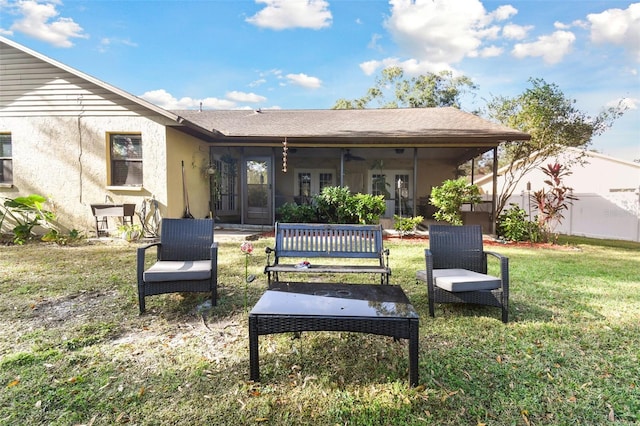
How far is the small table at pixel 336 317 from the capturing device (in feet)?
7.39

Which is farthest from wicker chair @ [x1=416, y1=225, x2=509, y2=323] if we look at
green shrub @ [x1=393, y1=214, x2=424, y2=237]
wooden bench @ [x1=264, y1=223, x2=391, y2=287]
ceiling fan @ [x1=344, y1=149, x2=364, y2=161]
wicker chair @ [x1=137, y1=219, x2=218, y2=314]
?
ceiling fan @ [x1=344, y1=149, x2=364, y2=161]

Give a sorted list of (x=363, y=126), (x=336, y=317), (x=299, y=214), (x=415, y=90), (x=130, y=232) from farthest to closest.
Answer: (x=415, y=90), (x=363, y=126), (x=299, y=214), (x=130, y=232), (x=336, y=317)

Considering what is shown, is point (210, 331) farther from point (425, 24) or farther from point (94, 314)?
point (425, 24)

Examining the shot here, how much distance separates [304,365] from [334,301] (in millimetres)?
591

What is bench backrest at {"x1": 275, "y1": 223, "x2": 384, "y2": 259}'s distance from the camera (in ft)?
15.3

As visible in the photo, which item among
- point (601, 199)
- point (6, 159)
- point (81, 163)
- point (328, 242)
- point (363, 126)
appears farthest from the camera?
point (601, 199)

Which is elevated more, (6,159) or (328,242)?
(6,159)

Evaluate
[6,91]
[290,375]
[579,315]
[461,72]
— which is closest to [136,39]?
[6,91]

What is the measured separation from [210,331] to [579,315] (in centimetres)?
419

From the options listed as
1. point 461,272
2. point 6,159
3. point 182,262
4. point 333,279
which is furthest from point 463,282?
point 6,159

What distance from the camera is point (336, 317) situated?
2.28m

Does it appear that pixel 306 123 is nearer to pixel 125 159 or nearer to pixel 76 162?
pixel 125 159

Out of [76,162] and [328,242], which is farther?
[76,162]

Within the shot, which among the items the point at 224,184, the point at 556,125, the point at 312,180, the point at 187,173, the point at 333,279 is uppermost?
the point at 556,125
